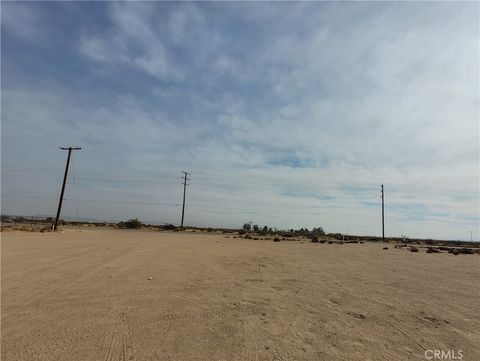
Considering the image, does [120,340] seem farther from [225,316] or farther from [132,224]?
[132,224]

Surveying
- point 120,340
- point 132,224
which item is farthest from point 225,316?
point 132,224

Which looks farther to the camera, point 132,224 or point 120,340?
point 132,224

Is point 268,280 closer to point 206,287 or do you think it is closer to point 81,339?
point 206,287

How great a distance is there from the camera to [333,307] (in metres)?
7.91

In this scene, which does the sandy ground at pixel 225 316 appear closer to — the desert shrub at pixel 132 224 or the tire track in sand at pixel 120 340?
the tire track in sand at pixel 120 340

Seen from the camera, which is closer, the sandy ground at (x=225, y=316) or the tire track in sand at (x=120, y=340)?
the tire track in sand at (x=120, y=340)

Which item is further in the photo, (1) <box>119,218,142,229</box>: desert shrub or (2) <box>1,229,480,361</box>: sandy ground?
(1) <box>119,218,142,229</box>: desert shrub

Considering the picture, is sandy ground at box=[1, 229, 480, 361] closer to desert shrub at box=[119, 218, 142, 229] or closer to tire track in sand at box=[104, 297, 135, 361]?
tire track in sand at box=[104, 297, 135, 361]

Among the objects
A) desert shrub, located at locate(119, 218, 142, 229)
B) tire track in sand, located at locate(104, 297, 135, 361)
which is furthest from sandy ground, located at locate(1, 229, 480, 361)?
desert shrub, located at locate(119, 218, 142, 229)

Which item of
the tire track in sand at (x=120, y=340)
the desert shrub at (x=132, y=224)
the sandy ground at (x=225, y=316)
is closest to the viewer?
the tire track in sand at (x=120, y=340)

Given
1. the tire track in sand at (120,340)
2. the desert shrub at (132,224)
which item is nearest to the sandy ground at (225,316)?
the tire track in sand at (120,340)

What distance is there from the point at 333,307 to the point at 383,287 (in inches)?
151

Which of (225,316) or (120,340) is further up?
(225,316)

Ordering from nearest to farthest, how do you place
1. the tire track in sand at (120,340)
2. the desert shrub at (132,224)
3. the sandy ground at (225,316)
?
A: the tire track in sand at (120,340) < the sandy ground at (225,316) < the desert shrub at (132,224)
